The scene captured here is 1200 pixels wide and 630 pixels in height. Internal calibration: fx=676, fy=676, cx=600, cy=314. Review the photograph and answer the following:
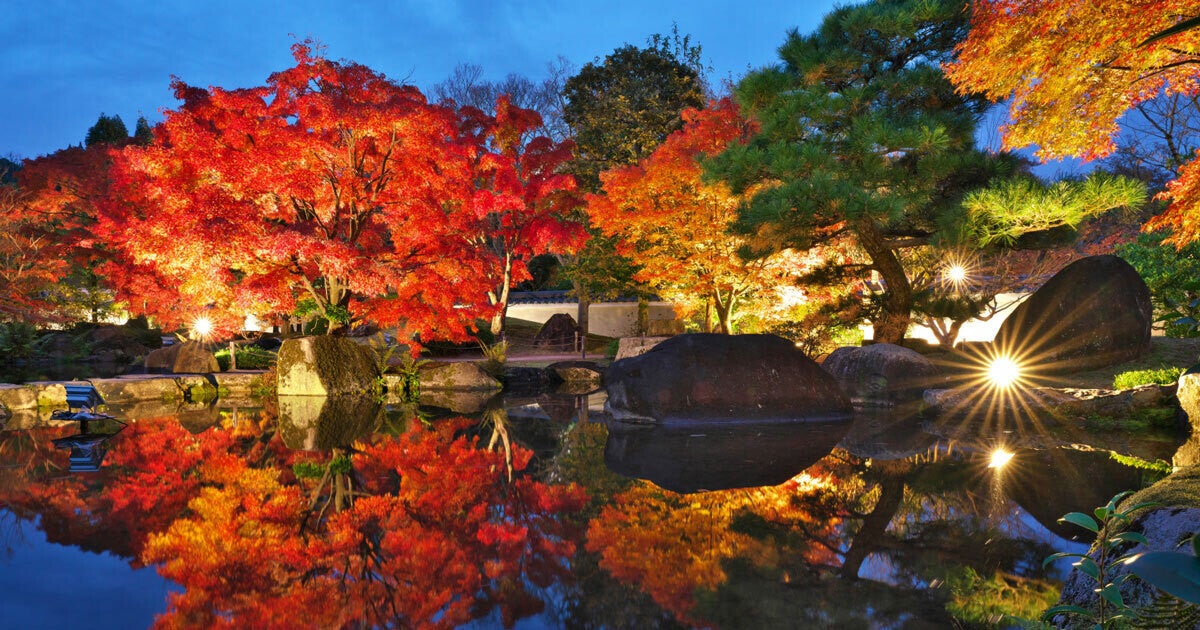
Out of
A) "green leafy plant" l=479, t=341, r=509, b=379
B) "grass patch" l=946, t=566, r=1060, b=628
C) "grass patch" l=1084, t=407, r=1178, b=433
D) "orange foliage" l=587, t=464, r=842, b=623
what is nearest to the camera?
"grass patch" l=946, t=566, r=1060, b=628

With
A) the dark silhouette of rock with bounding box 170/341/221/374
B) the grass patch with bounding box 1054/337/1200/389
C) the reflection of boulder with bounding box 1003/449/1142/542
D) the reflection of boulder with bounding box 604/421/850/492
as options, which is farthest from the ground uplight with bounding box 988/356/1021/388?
the dark silhouette of rock with bounding box 170/341/221/374

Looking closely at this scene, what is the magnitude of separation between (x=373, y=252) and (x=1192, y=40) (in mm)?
12608

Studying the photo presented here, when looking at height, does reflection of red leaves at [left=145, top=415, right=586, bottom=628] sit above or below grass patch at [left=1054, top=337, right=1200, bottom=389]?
below

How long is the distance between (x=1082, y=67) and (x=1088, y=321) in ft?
19.7

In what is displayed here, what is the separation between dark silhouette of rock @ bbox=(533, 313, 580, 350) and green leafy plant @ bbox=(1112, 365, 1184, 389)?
55.8 feet

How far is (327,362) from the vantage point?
13.5 m

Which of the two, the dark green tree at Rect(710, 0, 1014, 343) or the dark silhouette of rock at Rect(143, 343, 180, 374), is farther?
the dark silhouette of rock at Rect(143, 343, 180, 374)

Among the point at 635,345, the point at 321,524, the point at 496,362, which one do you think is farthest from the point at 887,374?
the point at 321,524

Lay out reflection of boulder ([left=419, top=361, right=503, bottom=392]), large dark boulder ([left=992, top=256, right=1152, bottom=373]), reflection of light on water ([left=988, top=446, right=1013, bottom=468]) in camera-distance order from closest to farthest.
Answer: reflection of light on water ([left=988, top=446, right=1013, bottom=468]) → large dark boulder ([left=992, top=256, right=1152, bottom=373]) → reflection of boulder ([left=419, top=361, right=503, bottom=392])

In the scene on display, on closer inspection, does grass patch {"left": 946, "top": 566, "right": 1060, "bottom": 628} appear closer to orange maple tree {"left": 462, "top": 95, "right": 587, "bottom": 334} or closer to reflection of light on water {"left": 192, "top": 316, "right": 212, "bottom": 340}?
orange maple tree {"left": 462, "top": 95, "right": 587, "bottom": 334}

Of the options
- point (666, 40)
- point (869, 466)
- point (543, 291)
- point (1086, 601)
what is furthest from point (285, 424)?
point (543, 291)

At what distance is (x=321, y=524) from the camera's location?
5023 millimetres

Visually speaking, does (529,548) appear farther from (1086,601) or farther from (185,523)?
(1086,601)

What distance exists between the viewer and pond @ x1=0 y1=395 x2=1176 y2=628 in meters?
3.60
